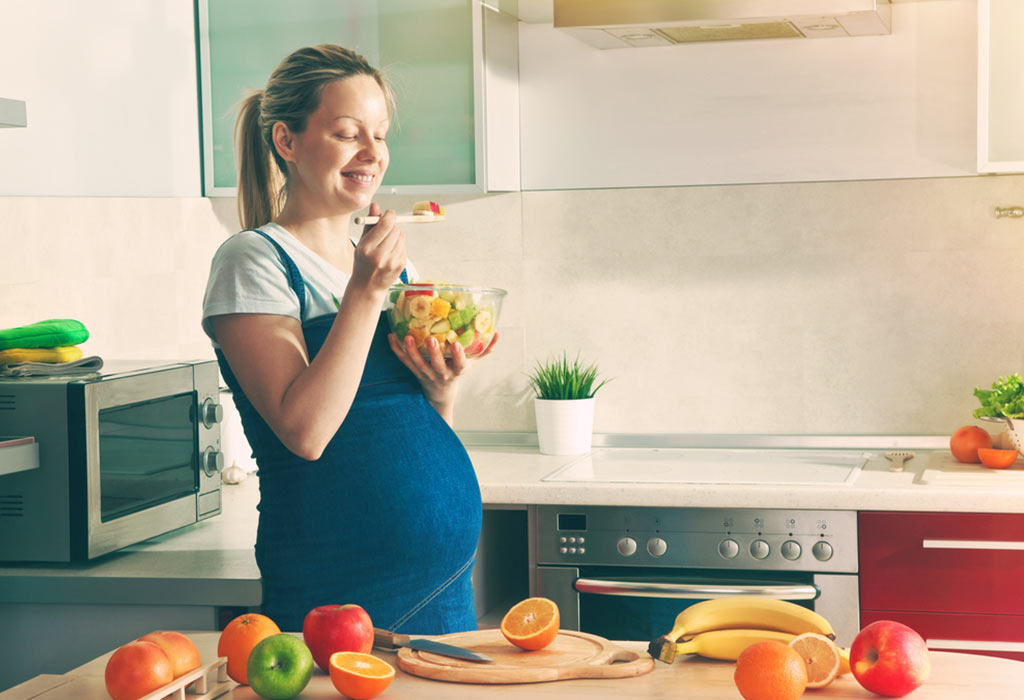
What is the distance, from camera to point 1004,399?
2.46 m

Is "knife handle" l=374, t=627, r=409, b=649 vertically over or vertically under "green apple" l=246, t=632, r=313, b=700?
under

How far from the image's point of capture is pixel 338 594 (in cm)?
147

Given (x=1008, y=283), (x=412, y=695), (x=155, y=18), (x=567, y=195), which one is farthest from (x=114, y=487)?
(x=1008, y=283)

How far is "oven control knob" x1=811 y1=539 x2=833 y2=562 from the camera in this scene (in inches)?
88.4

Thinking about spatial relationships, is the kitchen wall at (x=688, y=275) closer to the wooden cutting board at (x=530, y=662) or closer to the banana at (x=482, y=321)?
the banana at (x=482, y=321)

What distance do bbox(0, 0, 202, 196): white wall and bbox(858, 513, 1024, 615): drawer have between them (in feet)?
5.56

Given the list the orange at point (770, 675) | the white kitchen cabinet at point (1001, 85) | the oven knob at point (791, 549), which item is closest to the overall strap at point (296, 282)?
the orange at point (770, 675)

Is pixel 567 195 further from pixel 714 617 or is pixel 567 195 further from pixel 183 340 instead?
pixel 714 617

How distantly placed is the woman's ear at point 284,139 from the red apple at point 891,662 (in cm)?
95

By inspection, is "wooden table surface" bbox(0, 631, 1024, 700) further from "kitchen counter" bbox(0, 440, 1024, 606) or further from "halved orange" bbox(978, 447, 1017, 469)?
"halved orange" bbox(978, 447, 1017, 469)

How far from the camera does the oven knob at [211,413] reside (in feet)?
7.20

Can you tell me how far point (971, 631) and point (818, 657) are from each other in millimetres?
1258

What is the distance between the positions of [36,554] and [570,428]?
1294 millimetres

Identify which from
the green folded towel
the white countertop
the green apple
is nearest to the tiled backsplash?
the white countertop
